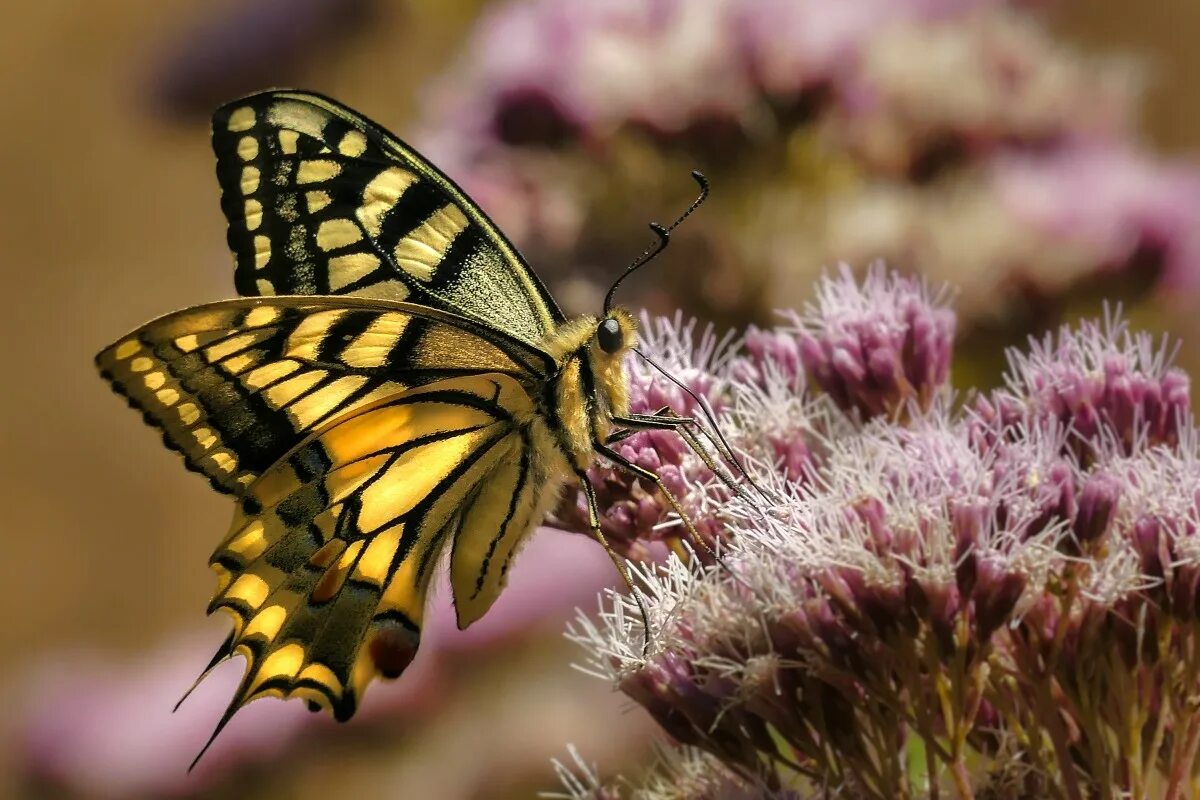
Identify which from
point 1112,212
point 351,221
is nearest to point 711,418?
point 351,221

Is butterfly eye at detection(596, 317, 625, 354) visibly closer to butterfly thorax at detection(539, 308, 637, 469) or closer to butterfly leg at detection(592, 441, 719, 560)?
butterfly thorax at detection(539, 308, 637, 469)

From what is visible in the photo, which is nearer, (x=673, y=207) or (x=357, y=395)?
(x=357, y=395)

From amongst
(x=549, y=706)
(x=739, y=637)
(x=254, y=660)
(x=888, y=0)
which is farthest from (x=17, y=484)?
(x=739, y=637)

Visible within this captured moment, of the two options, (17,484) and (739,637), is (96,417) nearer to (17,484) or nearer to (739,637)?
(17,484)

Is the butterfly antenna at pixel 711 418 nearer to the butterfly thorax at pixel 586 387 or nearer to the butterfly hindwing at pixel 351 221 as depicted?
the butterfly thorax at pixel 586 387

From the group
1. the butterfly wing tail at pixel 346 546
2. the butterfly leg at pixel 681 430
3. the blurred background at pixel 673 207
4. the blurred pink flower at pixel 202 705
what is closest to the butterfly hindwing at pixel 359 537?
the butterfly wing tail at pixel 346 546

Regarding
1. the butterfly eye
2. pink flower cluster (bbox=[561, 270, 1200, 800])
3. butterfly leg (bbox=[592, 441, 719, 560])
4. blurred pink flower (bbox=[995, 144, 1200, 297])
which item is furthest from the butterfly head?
blurred pink flower (bbox=[995, 144, 1200, 297])

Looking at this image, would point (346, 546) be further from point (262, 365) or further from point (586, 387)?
point (586, 387)
